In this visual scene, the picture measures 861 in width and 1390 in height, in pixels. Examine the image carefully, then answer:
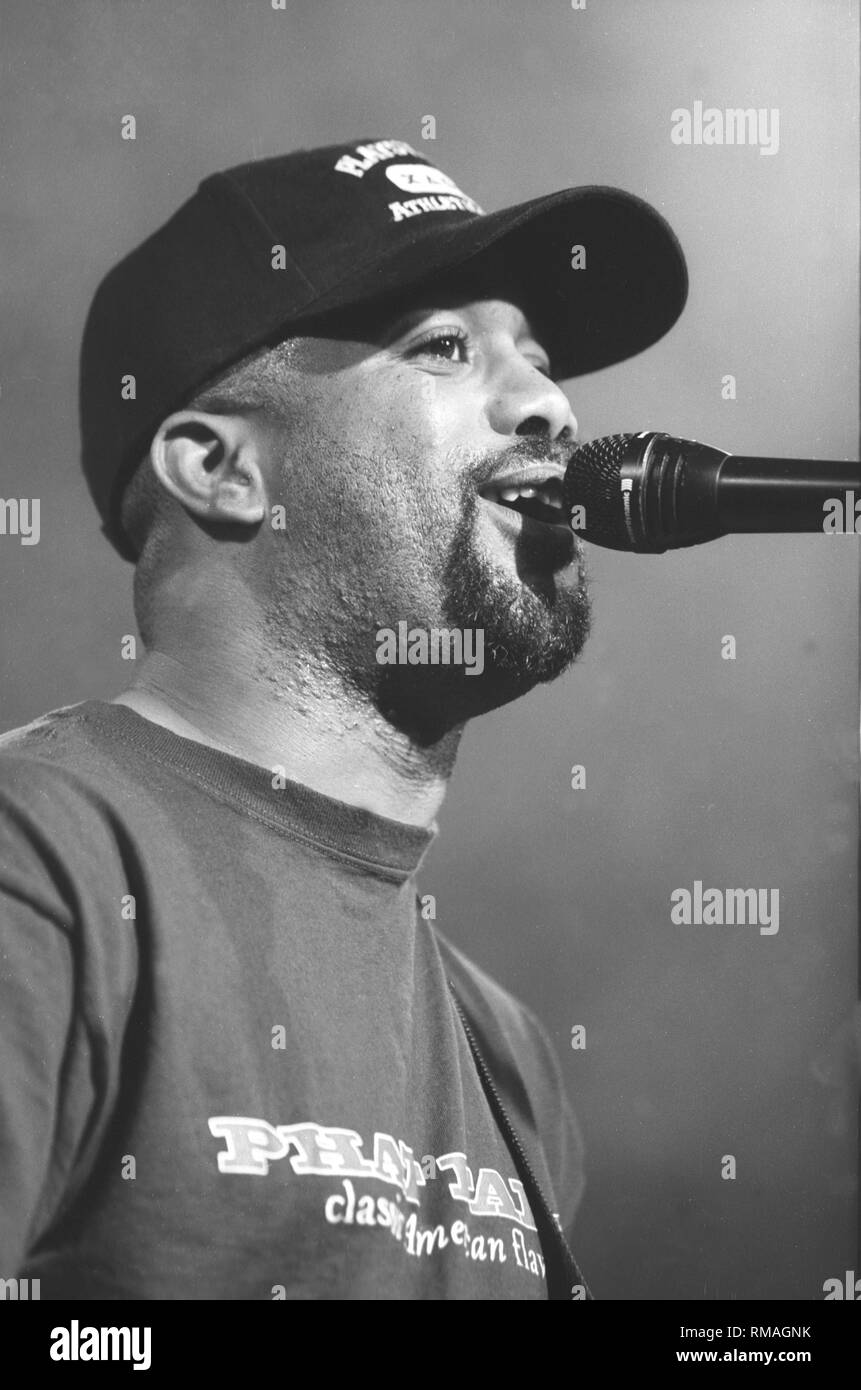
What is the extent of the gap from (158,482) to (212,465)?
50 millimetres

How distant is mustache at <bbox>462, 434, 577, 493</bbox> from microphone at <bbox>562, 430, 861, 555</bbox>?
4.9 inches

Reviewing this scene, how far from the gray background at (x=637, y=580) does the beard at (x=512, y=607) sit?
13 centimetres

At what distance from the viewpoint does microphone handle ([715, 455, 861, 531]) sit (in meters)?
0.97

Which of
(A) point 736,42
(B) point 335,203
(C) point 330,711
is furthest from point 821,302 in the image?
(C) point 330,711

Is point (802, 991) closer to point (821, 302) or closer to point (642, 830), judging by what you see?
point (642, 830)

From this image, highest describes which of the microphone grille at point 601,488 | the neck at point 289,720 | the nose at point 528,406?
the nose at point 528,406

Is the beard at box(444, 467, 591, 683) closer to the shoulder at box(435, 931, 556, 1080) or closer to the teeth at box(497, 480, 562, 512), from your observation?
the teeth at box(497, 480, 562, 512)

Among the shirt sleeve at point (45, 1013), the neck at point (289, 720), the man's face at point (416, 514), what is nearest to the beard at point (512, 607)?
the man's face at point (416, 514)

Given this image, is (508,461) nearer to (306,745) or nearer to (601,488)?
(601,488)

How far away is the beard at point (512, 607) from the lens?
46.6 inches

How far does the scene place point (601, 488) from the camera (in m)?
1.06

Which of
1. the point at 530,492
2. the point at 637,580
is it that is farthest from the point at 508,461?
the point at 637,580

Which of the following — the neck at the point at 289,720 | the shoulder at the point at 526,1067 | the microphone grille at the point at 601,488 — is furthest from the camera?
the shoulder at the point at 526,1067

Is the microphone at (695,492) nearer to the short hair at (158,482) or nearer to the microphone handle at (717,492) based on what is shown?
the microphone handle at (717,492)
